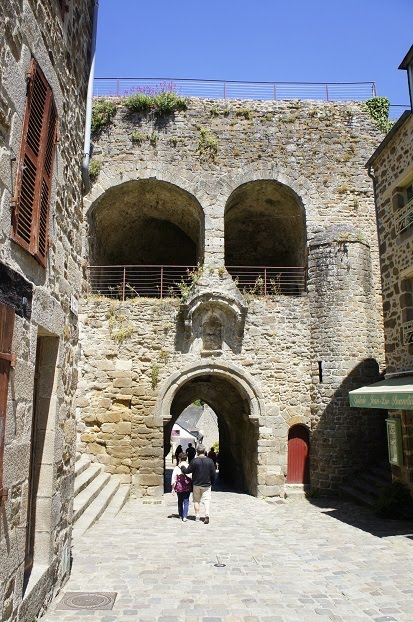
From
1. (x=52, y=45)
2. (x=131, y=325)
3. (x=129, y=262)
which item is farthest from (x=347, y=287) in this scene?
(x=52, y=45)

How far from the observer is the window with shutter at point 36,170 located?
3.90m

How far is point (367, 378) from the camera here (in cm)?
1301

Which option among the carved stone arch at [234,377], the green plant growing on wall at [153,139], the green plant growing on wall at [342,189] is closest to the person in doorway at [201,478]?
the carved stone arch at [234,377]

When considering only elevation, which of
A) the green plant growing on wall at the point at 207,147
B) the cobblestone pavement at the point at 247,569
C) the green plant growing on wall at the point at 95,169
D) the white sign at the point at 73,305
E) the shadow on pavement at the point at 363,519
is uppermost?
the green plant growing on wall at the point at 207,147

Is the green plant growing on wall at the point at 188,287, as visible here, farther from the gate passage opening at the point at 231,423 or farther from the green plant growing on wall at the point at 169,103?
the green plant growing on wall at the point at 169,103

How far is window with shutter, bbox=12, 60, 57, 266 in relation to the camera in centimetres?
390

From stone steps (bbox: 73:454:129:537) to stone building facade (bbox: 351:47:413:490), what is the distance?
5.42 meters

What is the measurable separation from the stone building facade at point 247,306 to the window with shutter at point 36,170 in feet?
27.1

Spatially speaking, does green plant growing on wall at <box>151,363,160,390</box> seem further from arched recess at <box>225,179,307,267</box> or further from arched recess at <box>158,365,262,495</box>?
arched recess at <box>225,179,307,267</box>

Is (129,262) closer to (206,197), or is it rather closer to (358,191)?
(206,197)

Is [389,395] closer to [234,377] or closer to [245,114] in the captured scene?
[234,377]

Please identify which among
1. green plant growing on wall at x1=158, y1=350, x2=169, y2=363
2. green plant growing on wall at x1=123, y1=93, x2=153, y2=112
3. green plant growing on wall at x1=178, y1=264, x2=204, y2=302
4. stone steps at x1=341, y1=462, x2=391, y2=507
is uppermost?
green plant growing on wall at x1=123, y1=93, x2=153, y2=112

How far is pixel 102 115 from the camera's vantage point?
1507 centimetres

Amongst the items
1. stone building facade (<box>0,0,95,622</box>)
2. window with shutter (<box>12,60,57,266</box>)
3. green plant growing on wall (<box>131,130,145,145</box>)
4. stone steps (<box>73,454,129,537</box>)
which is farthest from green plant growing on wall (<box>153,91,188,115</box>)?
window with shutter (<box>12,60,57,266</box>)
